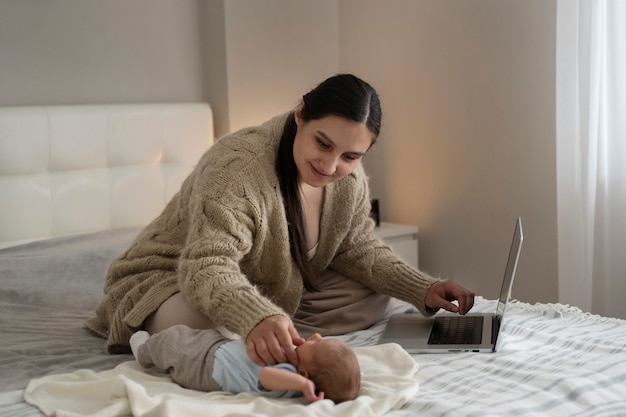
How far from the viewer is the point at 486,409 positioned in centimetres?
144

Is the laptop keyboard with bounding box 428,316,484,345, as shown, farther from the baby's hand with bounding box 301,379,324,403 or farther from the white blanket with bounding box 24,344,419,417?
the baby's hand with bounding box 301,379,324,403

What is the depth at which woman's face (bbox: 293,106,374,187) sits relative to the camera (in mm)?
1840

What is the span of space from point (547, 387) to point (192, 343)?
0.68m

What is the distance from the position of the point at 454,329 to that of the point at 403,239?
61.1 inches

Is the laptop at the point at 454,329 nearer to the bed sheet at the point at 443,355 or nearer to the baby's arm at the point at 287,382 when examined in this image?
the bed sheet at the point at 443,355

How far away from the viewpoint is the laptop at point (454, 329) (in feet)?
6.12

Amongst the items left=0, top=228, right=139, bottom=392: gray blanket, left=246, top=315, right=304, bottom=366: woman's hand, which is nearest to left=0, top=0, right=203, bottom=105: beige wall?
left=0, top=228, right=139, bottom=392: gray blanket

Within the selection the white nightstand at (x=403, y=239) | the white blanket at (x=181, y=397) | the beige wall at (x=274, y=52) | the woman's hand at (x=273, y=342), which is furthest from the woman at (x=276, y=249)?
the beige wall at (x=274, y=52)

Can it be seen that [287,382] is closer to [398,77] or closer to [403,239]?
[403,239]

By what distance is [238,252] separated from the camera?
183cm

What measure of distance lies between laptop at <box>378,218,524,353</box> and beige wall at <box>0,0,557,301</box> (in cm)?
114

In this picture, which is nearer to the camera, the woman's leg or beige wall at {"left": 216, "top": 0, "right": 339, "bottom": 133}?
the woman's leg

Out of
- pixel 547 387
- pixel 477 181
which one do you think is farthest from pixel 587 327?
pixel 477 181

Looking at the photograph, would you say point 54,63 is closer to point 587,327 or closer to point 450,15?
point 450,15
